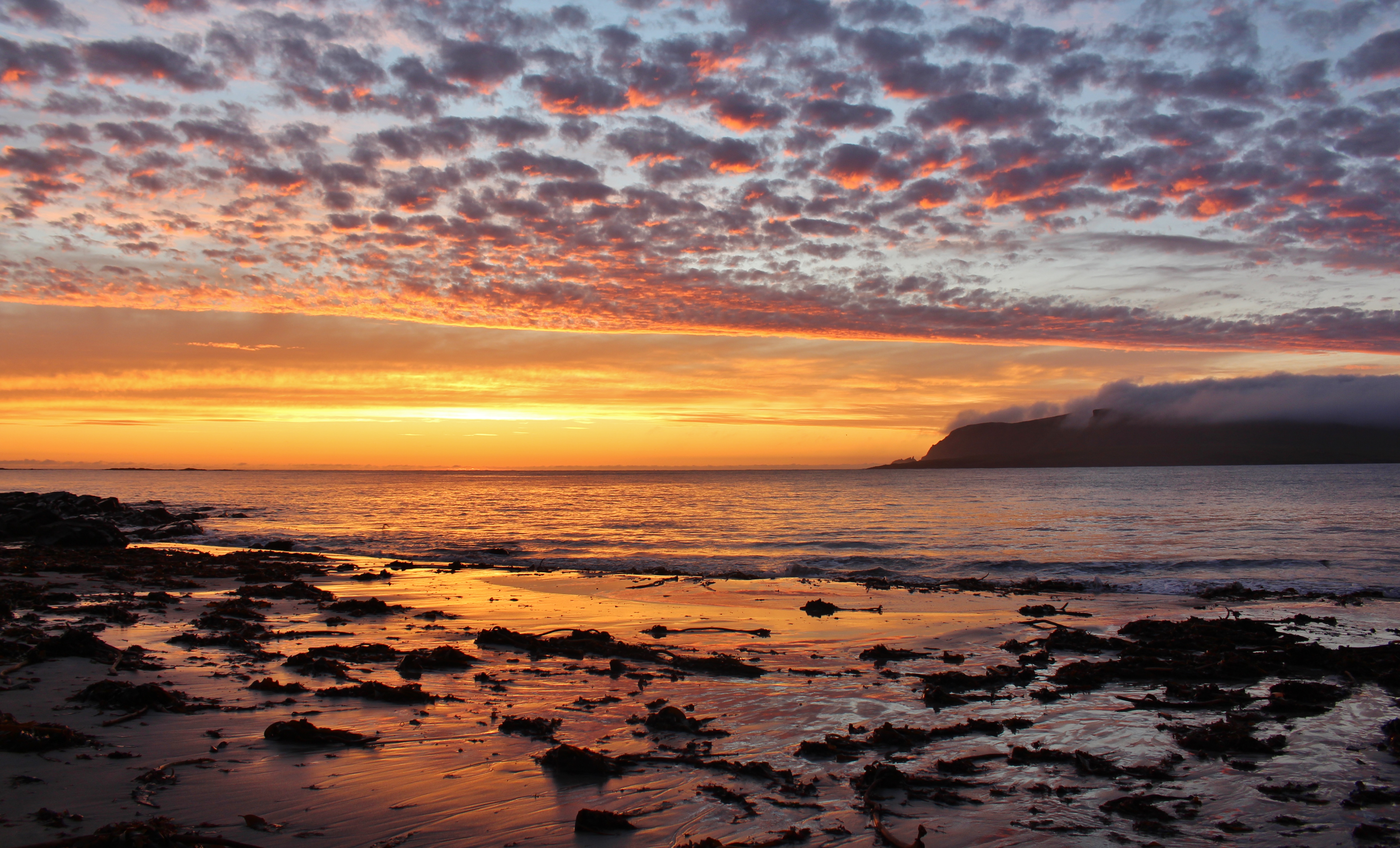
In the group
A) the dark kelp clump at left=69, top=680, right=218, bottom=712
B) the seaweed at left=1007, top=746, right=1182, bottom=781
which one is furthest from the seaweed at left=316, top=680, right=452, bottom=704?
the seaweed at left=1007, top=746, right=1182, bottom=781

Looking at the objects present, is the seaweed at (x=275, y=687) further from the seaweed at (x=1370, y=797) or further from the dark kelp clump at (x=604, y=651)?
the seaweed at (x=1370, y=797)

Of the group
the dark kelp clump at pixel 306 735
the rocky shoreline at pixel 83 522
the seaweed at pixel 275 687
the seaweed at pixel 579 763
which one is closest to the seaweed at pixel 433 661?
the seaweed at pixel 275 687

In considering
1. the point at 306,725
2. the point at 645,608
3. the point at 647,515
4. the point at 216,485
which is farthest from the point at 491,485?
the point at 306,725

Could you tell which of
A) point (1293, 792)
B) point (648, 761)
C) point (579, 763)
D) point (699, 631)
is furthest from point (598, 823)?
point (699, 631)

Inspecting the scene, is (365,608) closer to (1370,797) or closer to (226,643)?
(226,643)

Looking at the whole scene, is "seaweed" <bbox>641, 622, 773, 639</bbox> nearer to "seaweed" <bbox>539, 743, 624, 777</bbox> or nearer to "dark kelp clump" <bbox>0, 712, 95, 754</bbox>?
"seaweed" <bbox>539, 743, 624, 777</bbox>

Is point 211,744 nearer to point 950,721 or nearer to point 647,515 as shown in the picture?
point 950,721

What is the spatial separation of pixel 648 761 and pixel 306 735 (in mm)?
3418

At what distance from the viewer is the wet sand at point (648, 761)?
5.13 metres

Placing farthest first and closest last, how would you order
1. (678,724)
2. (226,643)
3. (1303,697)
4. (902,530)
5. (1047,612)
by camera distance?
(902,530) → (1047,612) → (226,643) → (1303,697) → (678,724)

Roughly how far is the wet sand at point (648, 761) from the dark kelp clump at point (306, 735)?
103mm

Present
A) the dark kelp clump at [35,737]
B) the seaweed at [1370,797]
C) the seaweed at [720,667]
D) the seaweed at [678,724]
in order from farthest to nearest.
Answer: the seaweed at [720,667]
the seaweed at [678,724]
the seaweed at [1370,797]
the dark kelp clump at [35,737]

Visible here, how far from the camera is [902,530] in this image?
41.3 m

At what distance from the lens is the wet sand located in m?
5.13
